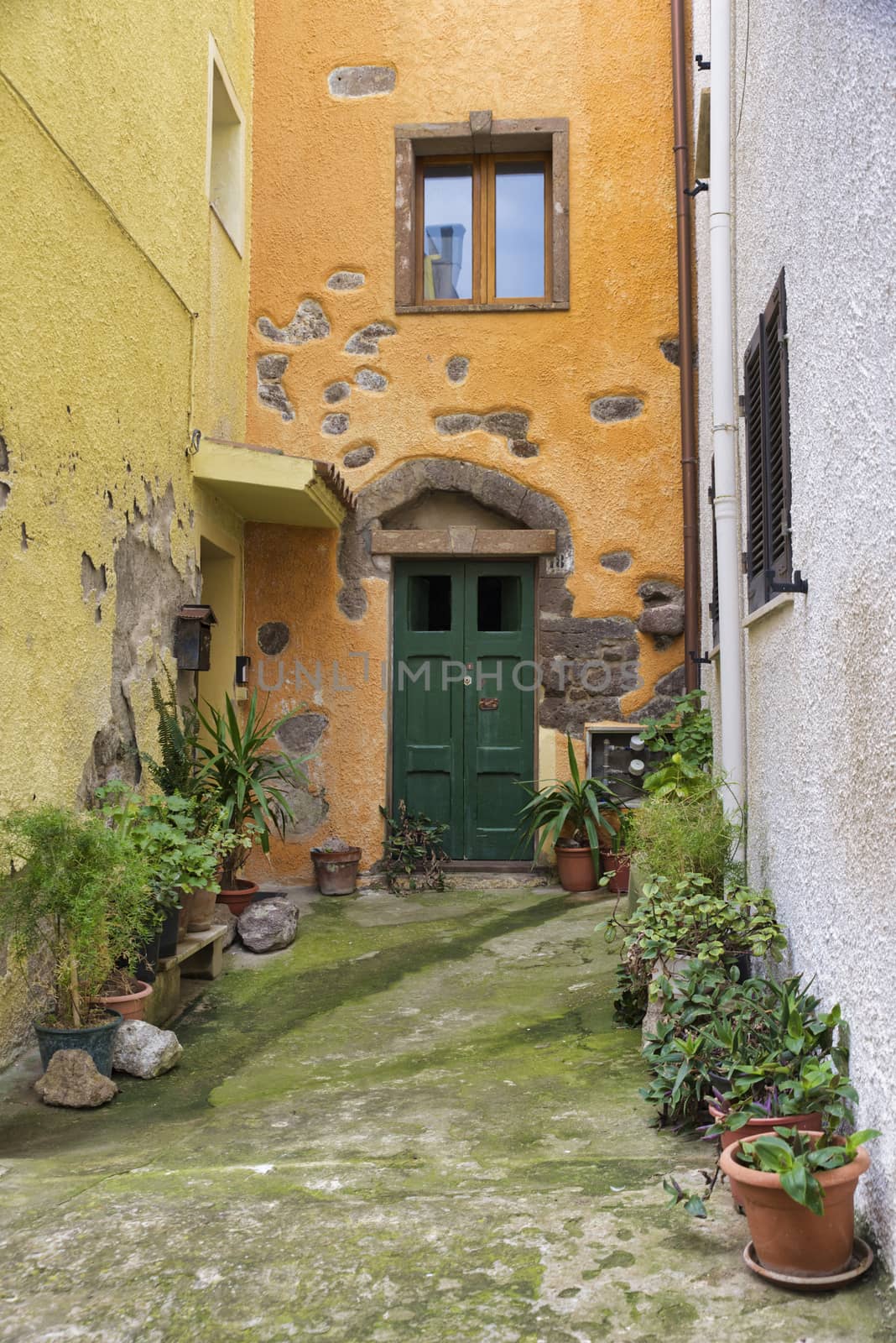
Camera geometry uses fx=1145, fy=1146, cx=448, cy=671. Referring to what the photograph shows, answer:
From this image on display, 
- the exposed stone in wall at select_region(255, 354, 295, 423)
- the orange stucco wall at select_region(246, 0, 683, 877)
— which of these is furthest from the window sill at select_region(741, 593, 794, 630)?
the exposed stone in wall at select_region(255, 354, 295, 423)

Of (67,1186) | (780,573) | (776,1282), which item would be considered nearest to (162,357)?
(780,573)

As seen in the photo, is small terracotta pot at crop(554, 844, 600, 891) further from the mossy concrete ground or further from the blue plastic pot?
the blue plastic pot

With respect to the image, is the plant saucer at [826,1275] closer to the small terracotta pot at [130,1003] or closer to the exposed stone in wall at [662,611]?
the small terracotta pot at [130,1003]

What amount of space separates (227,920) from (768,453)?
10.9ft

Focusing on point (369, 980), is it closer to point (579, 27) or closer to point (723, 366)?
point (723, 366)

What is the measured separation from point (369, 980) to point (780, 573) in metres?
2.56

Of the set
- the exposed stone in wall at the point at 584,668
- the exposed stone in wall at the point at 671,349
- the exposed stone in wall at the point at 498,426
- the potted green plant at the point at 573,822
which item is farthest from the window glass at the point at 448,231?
the potted green plant at the point at 573,822

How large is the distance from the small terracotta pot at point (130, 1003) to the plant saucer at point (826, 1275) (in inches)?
92.9

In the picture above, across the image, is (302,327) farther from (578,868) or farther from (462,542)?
(578,868)

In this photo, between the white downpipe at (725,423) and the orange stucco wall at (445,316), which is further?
the orange stucco wall at (445,316)

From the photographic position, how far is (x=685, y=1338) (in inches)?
70.1

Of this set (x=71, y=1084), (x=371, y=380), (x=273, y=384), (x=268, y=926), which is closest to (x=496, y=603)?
(x=371, y=380)

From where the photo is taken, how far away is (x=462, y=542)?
6.86 meters

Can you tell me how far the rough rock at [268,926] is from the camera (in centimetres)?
527
